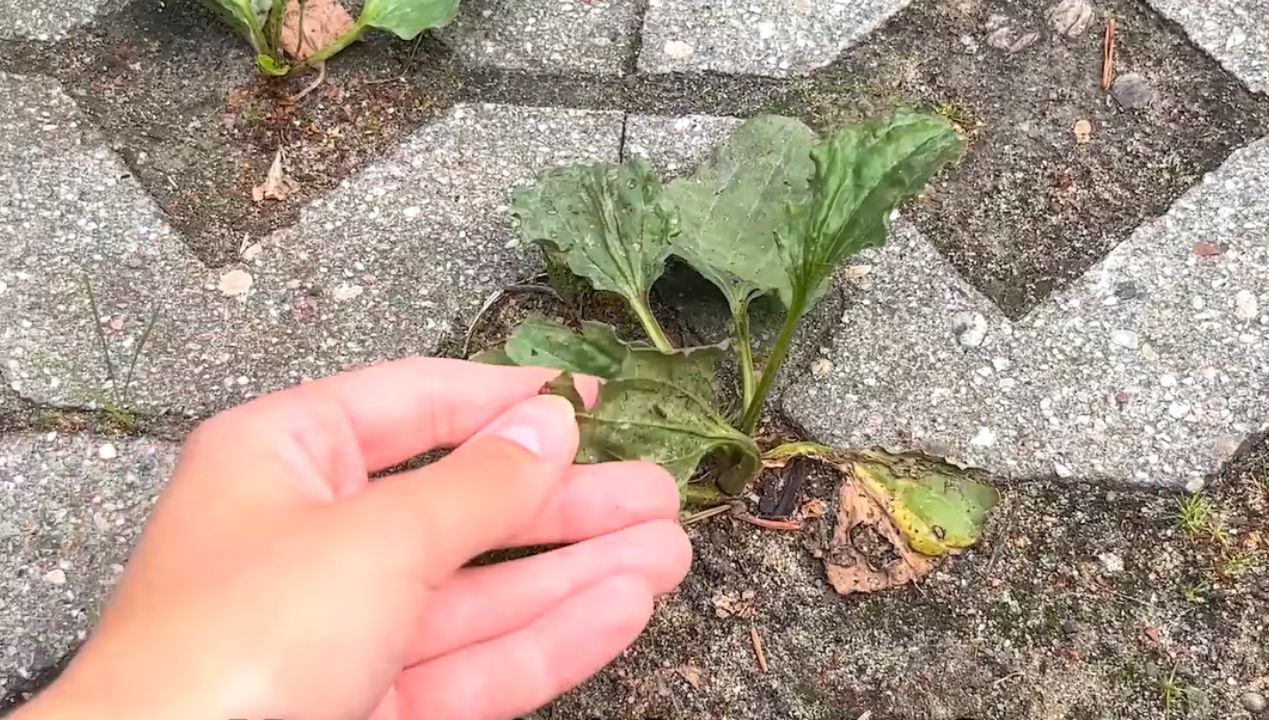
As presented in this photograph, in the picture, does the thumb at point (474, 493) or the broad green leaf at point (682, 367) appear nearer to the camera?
the thumb at point (474, 493)

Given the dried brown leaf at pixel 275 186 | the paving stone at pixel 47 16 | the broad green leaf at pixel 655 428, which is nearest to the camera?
the broad green leaf at pixel 655 428

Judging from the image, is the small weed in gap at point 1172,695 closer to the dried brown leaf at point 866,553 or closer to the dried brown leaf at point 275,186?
the dried brown leaf at point 866,553

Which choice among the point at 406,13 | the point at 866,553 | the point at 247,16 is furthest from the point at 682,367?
the point at 247,16

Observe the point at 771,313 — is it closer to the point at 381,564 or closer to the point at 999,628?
the point at 999,628

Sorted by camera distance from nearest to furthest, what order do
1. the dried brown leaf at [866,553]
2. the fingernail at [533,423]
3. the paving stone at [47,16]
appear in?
1. the fingernail at [533,423]
2. the dried brown leaf at [866,553]
3. the paving stone at [47,16]

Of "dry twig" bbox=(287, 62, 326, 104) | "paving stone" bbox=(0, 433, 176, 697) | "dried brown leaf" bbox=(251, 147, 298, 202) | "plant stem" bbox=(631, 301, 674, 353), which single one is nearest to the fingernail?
"plant stem" bbox=(631, 301, 674, 353)

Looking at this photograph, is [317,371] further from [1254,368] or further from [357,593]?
[1254,368]

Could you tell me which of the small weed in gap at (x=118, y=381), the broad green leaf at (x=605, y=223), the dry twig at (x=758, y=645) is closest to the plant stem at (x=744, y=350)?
the broad green leaf at (x=605, y=223)
